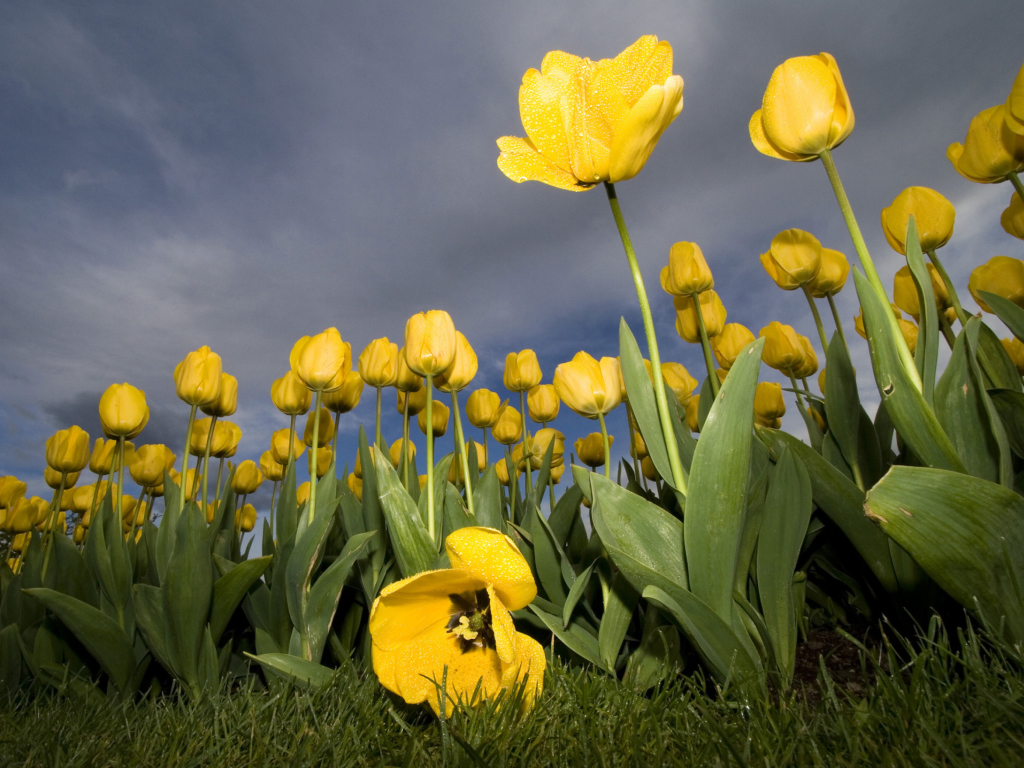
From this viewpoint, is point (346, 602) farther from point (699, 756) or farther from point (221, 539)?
point (699, 756)

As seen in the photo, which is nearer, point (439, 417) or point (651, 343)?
point (651, 343)

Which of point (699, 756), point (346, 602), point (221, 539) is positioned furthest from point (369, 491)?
point (699, 756)

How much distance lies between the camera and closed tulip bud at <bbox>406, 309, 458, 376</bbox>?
180 cm

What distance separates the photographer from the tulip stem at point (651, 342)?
1182 mm

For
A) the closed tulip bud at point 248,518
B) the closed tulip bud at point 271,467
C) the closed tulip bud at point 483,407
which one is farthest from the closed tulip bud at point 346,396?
the closed tulip bud at point 248,518

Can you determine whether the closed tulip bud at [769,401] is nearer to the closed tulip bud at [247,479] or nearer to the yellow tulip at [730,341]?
the yellow tulip at [730,341]

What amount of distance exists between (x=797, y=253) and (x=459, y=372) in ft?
4.28

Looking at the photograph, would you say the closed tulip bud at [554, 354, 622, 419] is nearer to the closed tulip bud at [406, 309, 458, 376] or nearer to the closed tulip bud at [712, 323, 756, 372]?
the closed tulip bud at [406, 309, 458, 376]

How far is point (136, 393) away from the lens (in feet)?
8.84

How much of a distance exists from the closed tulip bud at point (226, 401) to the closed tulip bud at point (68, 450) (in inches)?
44.8

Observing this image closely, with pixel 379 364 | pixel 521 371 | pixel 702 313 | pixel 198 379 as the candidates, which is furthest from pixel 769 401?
pixel 198 379

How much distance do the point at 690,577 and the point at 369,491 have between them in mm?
1348

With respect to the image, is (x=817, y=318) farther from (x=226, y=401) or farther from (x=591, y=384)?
(x=226, y=401)

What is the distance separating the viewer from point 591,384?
2.03 metres
